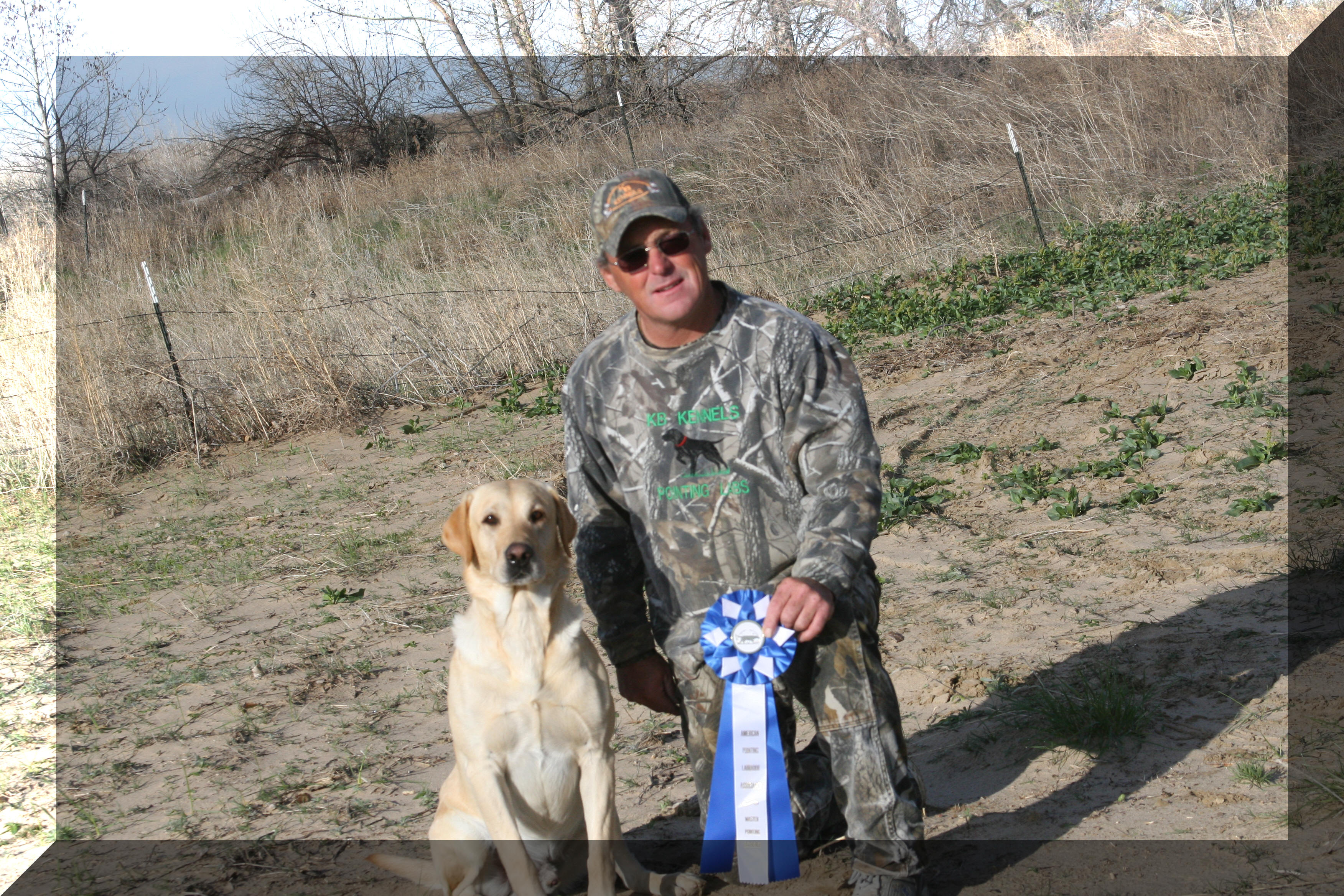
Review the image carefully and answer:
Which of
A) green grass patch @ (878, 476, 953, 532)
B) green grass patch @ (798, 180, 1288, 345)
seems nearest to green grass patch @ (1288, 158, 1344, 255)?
green grass patch @ (798, 180, 1288, 345)

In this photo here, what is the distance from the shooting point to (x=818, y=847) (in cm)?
305

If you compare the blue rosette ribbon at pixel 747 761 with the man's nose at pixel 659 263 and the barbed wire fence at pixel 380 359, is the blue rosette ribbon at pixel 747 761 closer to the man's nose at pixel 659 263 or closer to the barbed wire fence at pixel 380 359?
the man's nose at pixel 659 263

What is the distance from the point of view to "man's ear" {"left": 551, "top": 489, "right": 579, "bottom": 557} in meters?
2.93

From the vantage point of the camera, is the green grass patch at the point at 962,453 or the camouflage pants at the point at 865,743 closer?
the camouflage pants at the point at 865,743

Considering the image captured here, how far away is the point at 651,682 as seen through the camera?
306 centimetres

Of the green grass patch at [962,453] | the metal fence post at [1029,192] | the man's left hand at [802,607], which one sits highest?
the metal fence post at [1029,192]

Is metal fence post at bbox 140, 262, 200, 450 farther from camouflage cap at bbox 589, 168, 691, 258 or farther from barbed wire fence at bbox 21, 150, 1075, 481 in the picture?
camouflage cap at bbox 589, 168, 691, 258

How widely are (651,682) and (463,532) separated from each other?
0.69 meters

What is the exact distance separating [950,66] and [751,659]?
58.2 feet

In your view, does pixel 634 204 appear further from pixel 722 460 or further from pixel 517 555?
pixel 517 555

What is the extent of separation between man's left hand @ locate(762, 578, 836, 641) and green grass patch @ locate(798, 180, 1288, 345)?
6984 millimetres

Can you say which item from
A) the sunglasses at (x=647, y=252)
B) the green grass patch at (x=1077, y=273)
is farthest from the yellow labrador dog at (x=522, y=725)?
the green grass patch at (x=1077, y=273)

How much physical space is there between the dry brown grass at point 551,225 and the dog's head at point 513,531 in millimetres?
6929

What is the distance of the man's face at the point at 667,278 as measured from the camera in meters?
2.80
